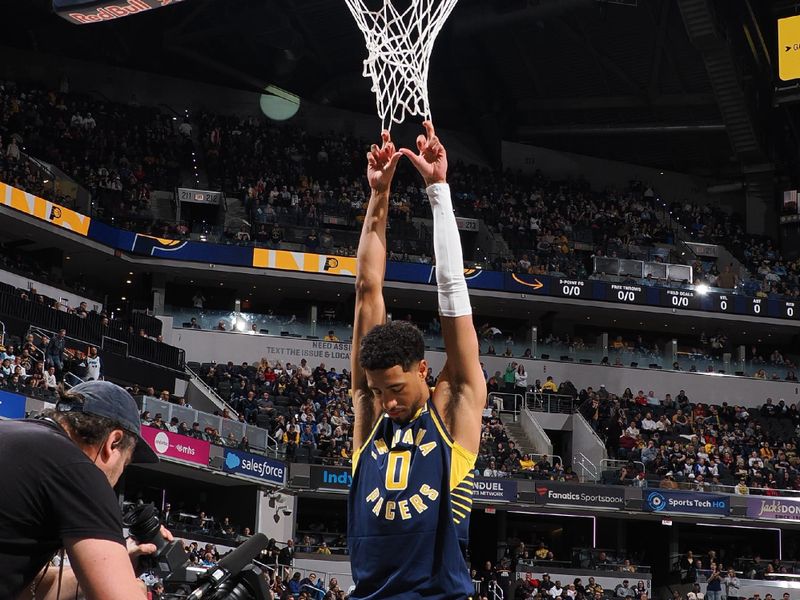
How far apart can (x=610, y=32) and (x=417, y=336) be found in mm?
43494

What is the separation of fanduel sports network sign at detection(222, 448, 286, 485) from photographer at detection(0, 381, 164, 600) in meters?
27.8

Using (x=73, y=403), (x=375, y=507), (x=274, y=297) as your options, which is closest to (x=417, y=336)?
(x=375, y=507)

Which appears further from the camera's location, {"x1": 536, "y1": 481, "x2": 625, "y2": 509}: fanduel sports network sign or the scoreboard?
the scoreboard

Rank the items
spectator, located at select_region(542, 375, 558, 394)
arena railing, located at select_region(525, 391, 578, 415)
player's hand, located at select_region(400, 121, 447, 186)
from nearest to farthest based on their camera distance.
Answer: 1. player's hand, located at select_region(400, 121, 447, 186)
2. arena railing, located at select_region(525, 391, 578, 415)
3. spectator, located at select_region(542, 375, 558, 394)

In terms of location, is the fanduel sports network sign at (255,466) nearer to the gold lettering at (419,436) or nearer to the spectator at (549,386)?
the spectator at (549,386)

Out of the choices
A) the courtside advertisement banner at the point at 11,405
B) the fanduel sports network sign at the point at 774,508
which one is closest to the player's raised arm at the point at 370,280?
the courtside advertisement banner at the point at 11,405

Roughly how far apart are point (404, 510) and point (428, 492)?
0.12 m

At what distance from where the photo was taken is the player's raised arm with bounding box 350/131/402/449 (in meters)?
4.99

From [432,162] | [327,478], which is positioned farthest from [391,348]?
[327,478]

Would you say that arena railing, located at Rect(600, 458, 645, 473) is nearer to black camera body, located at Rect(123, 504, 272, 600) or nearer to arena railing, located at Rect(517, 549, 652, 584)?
arena railing, located at Rect(517, 549, 652, 584)

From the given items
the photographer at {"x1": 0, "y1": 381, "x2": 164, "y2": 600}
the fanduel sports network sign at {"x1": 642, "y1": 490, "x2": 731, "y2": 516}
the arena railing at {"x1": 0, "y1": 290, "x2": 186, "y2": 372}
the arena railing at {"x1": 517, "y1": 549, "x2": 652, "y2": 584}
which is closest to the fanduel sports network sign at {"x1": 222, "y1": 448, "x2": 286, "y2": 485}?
the arena railing at {"x1": 0, "y1": 290, "x2": 186, "y2": 372}

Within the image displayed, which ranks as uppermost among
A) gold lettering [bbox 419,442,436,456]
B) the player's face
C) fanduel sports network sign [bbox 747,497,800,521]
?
the player's face

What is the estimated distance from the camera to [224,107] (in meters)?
49.4

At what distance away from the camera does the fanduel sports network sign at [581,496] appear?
34.5m
